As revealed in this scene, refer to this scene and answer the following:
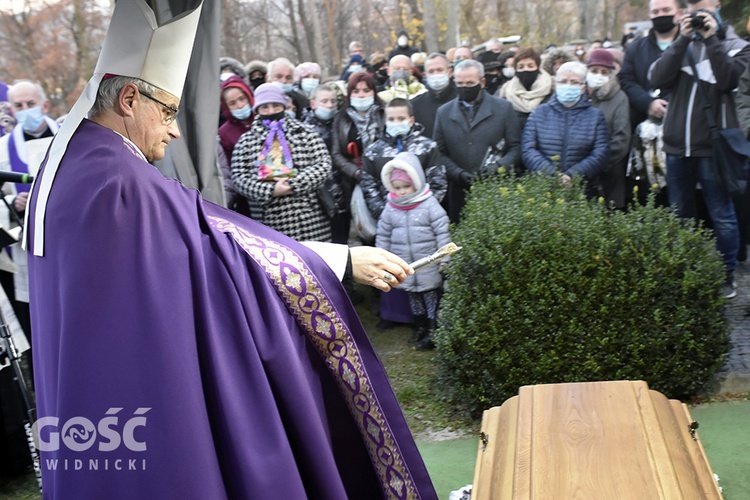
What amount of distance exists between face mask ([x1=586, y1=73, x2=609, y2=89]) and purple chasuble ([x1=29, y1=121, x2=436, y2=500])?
4.75 metres

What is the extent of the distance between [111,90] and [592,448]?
1851 mm

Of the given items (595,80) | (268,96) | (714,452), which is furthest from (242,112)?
(714,452)

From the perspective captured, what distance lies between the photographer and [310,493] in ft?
8.43

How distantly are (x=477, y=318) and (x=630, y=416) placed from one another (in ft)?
5.65

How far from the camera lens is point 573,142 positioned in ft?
20.4

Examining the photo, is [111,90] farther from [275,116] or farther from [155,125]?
[275,116]

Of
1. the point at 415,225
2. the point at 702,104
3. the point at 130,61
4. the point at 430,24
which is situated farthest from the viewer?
the point at 430,24

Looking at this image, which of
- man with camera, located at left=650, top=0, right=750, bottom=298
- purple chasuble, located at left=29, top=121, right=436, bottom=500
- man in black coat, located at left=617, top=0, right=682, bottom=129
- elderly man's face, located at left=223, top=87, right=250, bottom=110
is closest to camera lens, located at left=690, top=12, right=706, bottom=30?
man with camera, located at left=650, top=0, right=750, bottom=298

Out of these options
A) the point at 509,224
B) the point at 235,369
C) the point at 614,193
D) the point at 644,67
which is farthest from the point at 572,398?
the point at 644,67

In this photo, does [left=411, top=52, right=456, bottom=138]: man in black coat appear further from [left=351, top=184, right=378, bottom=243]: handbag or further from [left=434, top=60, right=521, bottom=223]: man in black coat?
[left=351, top=184, right=378, bottom=243]: handbag

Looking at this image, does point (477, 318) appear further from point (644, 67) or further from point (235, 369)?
point (644, 67)

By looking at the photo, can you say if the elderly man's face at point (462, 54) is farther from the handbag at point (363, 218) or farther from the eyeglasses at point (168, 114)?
the eyeglasses at point (168, 114)

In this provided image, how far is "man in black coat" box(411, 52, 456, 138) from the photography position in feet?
23.9

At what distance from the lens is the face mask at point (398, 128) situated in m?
6.43
